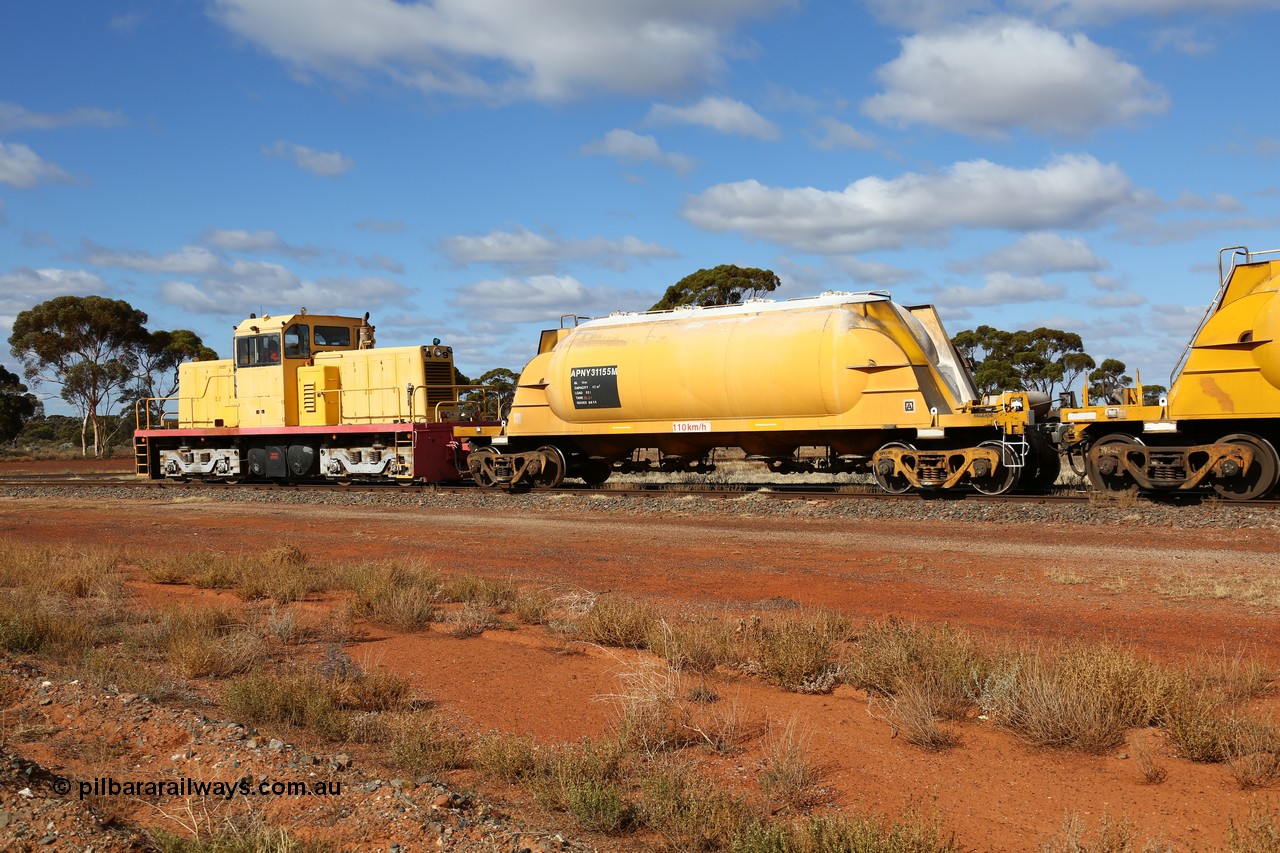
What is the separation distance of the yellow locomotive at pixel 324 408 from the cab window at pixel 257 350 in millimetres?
31

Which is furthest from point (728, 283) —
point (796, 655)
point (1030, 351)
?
point (796, 655)

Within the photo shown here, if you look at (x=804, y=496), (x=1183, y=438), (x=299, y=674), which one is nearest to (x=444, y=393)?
(x=804, y=496)

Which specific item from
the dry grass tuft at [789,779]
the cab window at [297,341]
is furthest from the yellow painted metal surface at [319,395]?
the dry grass tuft at [789,779]

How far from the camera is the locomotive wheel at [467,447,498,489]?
80.2 feet

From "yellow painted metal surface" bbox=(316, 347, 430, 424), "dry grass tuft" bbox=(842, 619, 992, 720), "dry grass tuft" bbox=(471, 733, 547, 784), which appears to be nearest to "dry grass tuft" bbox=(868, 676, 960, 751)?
"dry grass tuft" bbox=(842, 619, 992, 720)

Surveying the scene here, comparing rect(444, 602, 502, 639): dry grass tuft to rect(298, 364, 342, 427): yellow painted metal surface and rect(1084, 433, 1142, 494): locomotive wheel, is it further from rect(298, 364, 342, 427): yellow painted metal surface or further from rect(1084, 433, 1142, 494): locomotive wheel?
rect(298, 364, 342, 427): yellow painted metal surface

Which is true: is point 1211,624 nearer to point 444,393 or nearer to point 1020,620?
point 1020,620

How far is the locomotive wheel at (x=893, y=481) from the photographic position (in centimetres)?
1922

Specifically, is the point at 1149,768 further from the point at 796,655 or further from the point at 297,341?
the point at 297,341

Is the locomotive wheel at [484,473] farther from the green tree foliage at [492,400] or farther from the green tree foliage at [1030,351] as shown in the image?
the green tree foliage at [1030,351]

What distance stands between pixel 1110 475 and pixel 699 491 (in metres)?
8.00

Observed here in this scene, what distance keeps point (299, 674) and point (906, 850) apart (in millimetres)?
4884

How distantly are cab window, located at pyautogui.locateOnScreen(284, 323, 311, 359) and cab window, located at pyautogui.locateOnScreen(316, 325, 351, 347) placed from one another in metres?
0.30

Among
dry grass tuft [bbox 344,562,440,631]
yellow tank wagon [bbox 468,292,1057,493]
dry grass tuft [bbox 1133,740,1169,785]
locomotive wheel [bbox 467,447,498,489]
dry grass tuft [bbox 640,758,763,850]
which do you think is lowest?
dry grass tuft [bbox 1133,740,1169,785]
